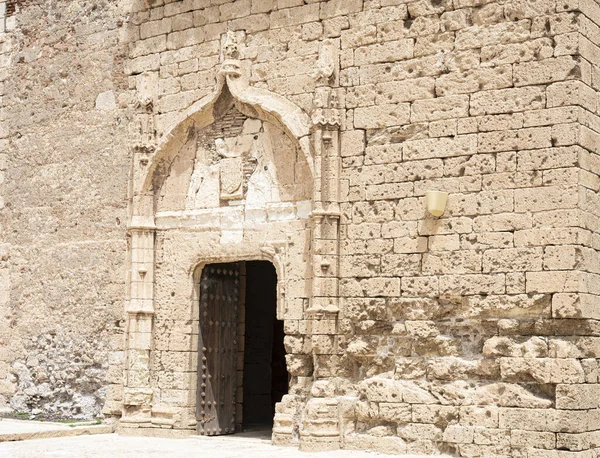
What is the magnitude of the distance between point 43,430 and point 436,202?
4.34 m

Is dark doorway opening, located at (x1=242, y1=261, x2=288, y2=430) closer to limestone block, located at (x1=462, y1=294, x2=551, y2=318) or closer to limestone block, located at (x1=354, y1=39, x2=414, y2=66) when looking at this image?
limestone block, located at (x1=354, y1=39, x2=414, y2=66)

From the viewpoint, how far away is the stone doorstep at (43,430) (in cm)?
916

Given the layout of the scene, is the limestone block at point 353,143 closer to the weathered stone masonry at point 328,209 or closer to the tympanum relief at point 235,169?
the weathered stone masonry at point 328,209

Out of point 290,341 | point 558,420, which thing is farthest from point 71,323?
point 558,420

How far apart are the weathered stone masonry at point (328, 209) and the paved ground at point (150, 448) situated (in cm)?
25

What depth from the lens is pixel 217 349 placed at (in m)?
9.91

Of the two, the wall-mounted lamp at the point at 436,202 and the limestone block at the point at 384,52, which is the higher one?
the limestone block at the point at 384,52

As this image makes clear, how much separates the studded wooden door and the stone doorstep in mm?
1006

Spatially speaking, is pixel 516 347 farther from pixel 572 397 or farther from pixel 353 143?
pixel 353 143

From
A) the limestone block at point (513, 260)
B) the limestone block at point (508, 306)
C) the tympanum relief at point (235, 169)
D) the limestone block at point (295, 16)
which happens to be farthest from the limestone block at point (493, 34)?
the limestone block at point (508, 306)

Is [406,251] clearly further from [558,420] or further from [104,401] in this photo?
[104,401]

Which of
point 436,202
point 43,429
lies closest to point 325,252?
point 436,202

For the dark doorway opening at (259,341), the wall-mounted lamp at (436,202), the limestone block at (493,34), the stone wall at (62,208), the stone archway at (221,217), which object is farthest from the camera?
the dark doorway opening at (259,341)

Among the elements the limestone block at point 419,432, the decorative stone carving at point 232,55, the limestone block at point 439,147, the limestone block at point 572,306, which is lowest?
the limestone block at point 419,432
